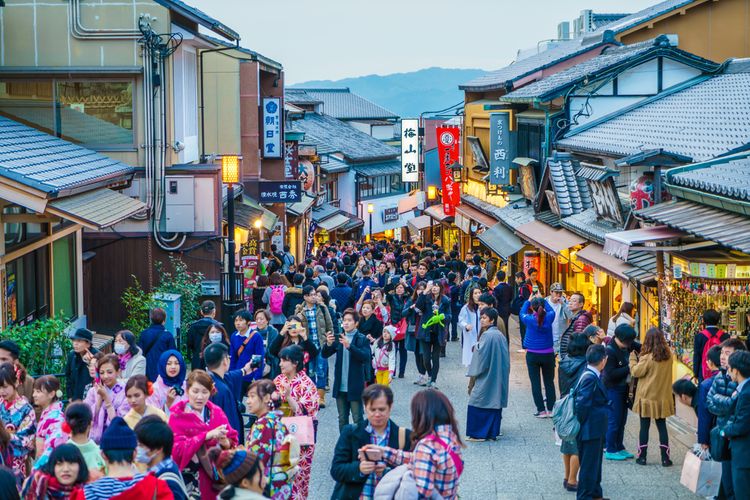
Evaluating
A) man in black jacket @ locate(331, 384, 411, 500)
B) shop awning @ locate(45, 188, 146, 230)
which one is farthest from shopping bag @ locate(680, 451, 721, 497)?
shop awning @ locate(45, 188, 146, 230)

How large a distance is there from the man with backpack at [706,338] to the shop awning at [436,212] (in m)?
31.5

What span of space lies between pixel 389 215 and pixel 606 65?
44.3 metres

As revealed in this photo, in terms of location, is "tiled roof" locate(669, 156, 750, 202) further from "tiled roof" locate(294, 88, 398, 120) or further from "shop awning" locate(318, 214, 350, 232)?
"tiled roof" locate(294, 88, 398, 120)

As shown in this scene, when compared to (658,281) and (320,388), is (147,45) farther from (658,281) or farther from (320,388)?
(658,281)

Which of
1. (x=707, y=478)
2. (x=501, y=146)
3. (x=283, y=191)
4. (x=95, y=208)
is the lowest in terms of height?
(x=707, y=478)

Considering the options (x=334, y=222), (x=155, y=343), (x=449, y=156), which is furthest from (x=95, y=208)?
(x=334, y=222)

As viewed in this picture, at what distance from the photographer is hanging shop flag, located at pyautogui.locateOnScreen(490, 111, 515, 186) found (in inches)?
1208

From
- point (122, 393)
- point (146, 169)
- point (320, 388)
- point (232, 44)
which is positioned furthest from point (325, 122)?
point (122, 393)

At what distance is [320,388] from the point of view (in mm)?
16094

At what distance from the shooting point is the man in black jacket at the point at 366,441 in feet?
24.6

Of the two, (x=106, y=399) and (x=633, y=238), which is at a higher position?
(x=633, y=238)

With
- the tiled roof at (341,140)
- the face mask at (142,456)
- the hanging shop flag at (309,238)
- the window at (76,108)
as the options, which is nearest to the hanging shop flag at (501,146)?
the window at (76,108)

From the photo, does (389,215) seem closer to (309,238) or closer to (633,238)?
(309,238)

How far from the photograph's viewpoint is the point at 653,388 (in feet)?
41.1
